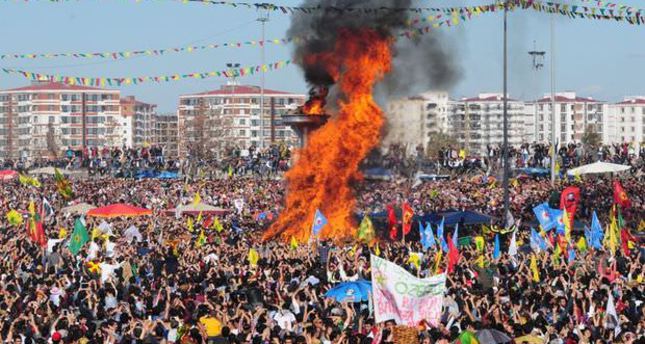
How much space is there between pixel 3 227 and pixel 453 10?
1377cm

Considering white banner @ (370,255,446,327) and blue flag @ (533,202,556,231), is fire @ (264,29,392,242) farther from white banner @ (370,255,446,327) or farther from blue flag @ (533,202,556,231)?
white banner @ (370,255,446,327)

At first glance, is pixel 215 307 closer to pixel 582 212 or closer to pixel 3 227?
pixel 3 227

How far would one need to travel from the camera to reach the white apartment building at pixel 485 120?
17650cm

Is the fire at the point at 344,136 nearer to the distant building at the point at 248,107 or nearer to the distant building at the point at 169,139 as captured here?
the distant building at the point at 169,139

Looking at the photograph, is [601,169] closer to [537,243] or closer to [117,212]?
[117,212]

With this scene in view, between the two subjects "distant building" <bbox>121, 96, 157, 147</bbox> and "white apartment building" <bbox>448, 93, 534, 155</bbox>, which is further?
"distant building" <bbox>121, 96, 157, 147</bbox>

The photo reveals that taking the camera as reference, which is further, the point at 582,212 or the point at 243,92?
the point at 243,92

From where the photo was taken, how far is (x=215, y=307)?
15.8 m

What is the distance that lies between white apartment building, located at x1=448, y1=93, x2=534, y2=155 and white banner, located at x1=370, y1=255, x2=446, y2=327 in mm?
156895

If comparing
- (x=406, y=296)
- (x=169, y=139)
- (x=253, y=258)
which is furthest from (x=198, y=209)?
(x=169, y=139)

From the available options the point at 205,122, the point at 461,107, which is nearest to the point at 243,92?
the point at 461,107

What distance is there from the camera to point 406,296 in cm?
1419

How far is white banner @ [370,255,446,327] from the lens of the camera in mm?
14141

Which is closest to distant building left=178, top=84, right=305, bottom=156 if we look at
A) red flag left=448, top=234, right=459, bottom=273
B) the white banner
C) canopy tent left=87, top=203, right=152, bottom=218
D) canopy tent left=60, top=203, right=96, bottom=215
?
canopy tent left=60, top=203, right=96, bottom=215
